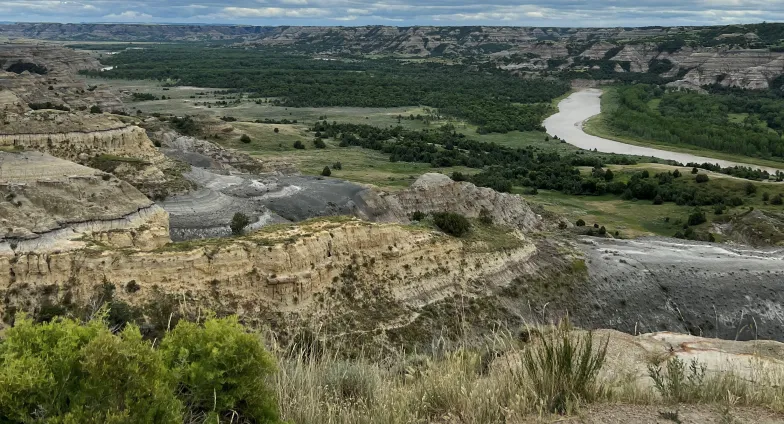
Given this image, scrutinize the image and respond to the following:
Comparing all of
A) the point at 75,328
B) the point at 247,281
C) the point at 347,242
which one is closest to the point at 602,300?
the point at 347,242

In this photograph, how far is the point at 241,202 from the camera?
104 feet

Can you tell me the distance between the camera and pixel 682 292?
27062 mm

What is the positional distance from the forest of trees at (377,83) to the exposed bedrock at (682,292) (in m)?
60.2

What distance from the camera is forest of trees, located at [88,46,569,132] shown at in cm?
10700

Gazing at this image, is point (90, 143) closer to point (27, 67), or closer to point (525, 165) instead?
point (525, 165)

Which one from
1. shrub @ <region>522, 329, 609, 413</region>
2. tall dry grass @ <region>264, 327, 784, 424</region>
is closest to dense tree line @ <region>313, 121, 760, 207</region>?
tall dry grass @ <region>264, 327, 784, 424</region>

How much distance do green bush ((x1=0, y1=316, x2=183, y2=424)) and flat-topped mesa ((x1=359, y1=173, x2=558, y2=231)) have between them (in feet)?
105

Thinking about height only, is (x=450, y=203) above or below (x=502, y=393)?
below

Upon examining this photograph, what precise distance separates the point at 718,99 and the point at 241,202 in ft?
340

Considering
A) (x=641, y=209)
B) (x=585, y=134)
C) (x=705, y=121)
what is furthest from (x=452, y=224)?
(x=705, y=121)

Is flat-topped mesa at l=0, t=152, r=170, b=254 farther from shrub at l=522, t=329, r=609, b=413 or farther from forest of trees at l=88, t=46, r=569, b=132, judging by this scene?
forest of trees at l=88, t=46, r=569, b=132

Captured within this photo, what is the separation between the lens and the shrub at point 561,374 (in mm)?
6629

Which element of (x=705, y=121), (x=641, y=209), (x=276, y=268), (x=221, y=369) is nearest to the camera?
(x=221, y=369)

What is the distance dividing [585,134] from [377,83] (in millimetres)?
57450
